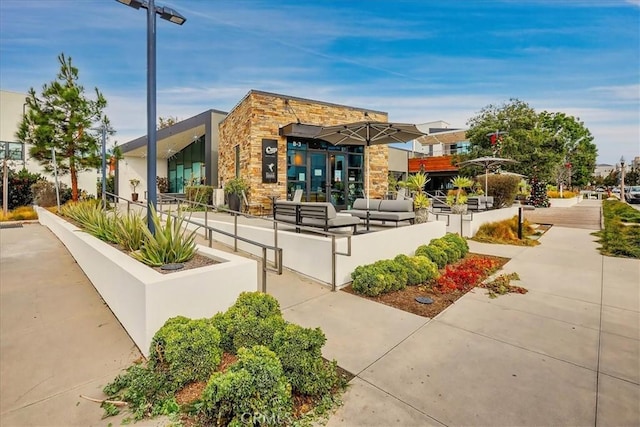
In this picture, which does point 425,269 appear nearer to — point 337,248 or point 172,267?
point 337,248

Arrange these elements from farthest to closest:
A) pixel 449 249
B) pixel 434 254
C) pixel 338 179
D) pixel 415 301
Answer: pixel 338 179 < pixel 449 249 < pixel 434 254 < pixel 415 301

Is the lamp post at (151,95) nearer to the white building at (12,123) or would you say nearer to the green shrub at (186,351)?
the green shrub at (186,351)

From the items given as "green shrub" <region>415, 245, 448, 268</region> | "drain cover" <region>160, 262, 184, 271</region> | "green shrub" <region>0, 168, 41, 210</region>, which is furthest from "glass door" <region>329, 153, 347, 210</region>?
"green shrub" <region>0, 168, 41, 210</region>

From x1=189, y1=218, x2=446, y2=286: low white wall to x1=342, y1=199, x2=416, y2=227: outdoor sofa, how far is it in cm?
47

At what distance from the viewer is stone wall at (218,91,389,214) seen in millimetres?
11594

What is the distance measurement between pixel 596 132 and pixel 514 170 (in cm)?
2763

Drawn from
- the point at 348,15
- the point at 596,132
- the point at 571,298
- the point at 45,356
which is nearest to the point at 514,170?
the point at 348,15

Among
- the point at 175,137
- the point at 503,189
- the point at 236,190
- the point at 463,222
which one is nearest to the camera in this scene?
the point at 463,222

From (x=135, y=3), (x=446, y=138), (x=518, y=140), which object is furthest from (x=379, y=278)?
(x=446, y=138)

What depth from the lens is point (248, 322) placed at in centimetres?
275

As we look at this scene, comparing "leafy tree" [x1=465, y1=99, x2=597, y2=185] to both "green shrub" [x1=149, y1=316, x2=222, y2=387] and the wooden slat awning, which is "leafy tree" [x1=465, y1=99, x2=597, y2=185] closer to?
the wooden slat awning

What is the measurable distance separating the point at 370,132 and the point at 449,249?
11.1 ft

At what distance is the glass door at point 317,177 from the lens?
12.9 metres

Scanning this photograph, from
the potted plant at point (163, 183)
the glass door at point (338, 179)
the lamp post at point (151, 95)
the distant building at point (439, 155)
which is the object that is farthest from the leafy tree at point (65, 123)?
the distant building at point (439, 155)
